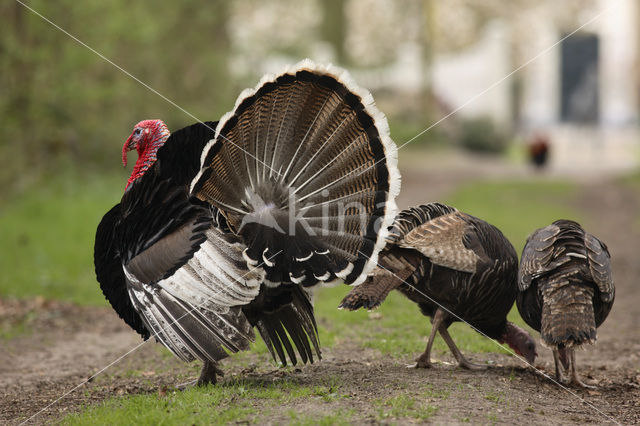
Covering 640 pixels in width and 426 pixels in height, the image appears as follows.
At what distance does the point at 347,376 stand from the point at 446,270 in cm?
106

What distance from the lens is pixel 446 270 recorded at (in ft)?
18.2

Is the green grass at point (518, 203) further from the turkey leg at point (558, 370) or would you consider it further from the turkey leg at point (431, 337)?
the turkey leg at point (431, 337)

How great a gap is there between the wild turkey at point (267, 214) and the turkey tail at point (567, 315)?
50.6 inches

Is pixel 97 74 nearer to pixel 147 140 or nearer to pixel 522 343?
pixel 147 140

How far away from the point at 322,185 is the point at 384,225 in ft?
1.59

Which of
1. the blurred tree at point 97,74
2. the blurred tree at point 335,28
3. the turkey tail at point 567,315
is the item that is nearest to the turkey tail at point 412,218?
the turkey tail at point 567,315

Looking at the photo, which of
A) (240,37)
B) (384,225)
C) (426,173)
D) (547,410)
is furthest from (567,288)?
(240,37)

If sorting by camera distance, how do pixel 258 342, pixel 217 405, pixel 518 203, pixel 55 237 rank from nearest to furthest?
pixel 217 405
pixel 258 342
pixel 55 237
pixel 518 203

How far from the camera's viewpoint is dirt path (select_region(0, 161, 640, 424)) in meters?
4.82

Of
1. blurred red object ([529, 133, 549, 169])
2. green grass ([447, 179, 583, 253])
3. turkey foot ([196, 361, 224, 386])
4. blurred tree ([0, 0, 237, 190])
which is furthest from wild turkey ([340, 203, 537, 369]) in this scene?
blurred red object ([529, 133, 549, 169])

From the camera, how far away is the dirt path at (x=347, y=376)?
4.82m

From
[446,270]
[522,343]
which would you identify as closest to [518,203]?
[522,343]

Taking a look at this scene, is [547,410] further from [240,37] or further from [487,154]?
[487,154]

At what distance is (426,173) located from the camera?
1018 inches
